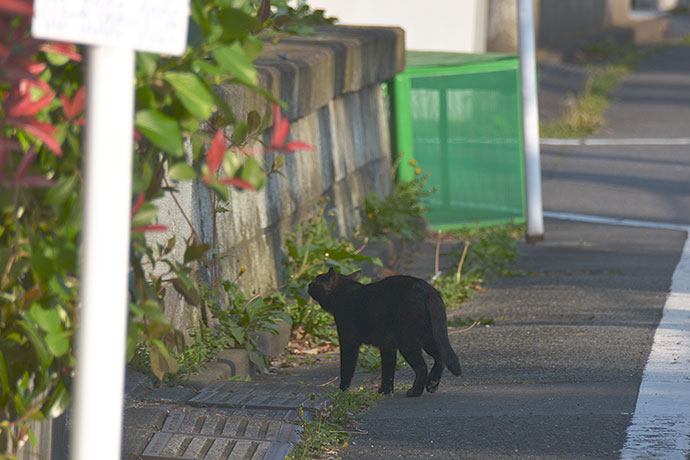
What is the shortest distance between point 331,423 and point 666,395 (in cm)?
146

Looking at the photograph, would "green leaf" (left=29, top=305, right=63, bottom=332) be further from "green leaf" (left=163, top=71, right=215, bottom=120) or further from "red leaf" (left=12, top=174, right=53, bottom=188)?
"green leaf" (left=163, top=71, right=215, bottom=120)

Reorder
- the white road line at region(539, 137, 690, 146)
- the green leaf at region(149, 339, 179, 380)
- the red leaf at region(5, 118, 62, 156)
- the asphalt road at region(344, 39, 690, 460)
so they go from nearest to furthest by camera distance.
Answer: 1. the red leaf at region(5, 118, 62, 156)
2. the green leaf at region(149, 339, 179, 380)
3. the asphalt road at region(344, 39, 690, 460)
4. the white road line at region(539, 137, 690, 146)

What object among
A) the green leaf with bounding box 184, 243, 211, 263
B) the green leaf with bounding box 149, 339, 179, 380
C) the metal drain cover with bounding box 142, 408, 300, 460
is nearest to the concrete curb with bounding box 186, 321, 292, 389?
the metal drain cover with bounding box 142, 408, 300, 460

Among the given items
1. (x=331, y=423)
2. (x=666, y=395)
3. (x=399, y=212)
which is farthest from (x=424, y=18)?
(x=331, y=423)

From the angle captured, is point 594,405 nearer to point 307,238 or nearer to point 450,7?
point 307,238

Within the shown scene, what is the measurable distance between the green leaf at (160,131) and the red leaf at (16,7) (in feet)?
1.23

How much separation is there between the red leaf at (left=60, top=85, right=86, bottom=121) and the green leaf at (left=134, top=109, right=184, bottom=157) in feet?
0.44

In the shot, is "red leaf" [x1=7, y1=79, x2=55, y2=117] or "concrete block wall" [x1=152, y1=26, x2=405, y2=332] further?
"concrete block wall" [x1=152, y1=26, x2=405, y2=332]

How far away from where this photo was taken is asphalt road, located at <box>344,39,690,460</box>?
13.5ft

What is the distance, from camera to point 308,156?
285 inches

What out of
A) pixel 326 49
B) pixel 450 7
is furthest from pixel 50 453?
pixel 450 7

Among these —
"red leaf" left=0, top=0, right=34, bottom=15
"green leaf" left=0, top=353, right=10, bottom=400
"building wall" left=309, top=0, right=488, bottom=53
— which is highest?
"building wall" left=309, top=0, right=488, bottom=53

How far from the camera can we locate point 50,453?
10.7ft

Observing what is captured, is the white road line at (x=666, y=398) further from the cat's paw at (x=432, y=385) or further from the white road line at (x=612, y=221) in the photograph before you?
the white road line at (x=612, y=221)
